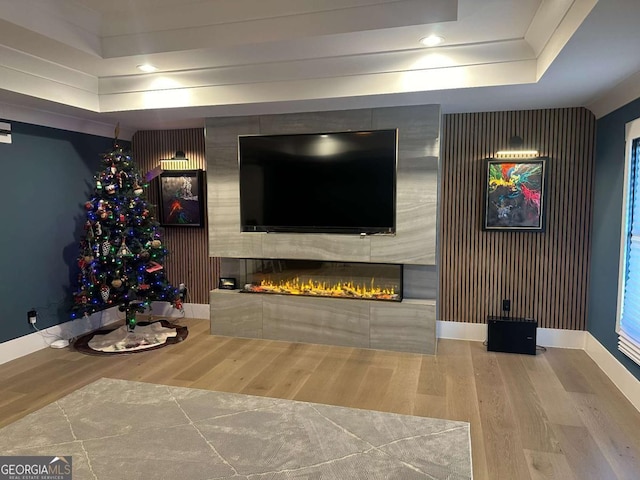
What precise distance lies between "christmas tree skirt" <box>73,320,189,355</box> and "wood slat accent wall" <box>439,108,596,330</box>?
303 centimetres

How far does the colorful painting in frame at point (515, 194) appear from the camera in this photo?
442 cm

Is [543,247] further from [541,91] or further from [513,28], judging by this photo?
[513,28]

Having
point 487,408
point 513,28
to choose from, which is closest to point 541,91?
point 513,28

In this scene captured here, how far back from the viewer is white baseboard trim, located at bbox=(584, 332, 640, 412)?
128 inches

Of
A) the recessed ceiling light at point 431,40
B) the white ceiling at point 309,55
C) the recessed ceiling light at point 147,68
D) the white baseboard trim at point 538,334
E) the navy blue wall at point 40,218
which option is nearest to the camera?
the white ceiling at point 309,55

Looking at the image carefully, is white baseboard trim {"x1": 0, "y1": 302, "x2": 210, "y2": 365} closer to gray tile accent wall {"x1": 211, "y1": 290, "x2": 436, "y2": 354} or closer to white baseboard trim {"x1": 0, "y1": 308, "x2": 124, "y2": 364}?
white baseboard trim {"x1": 0, "y1": 308, "x2": 124, "y2": 364}

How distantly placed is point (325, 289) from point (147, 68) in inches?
108

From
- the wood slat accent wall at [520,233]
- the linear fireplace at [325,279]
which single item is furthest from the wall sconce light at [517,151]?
the linear fireplace at [325,279]

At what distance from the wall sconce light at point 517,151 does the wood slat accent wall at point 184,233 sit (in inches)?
138

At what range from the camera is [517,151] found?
448 cm

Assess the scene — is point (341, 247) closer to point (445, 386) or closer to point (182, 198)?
point (445, 386)

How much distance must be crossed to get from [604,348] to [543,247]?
110 cm

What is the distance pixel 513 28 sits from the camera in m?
3.10

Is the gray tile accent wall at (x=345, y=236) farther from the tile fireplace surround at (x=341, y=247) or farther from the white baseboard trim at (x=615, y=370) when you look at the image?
the white baseboard trim at (x=615, y=370)
